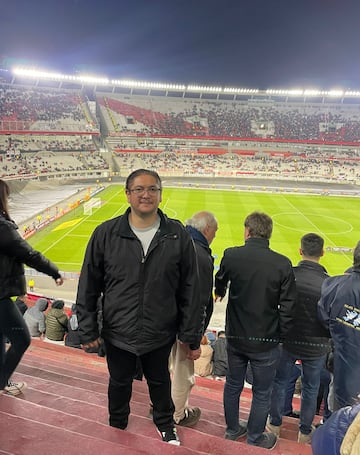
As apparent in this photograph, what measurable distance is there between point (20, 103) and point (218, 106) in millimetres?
43084

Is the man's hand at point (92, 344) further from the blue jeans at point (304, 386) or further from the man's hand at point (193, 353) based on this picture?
the blue jeans at point (304, 386)

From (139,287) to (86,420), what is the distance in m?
1.23

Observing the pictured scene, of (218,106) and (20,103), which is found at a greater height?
(218,106)

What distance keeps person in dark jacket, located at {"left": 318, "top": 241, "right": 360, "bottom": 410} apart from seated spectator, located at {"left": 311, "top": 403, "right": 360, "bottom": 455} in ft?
5.62

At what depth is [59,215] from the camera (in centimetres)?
3186

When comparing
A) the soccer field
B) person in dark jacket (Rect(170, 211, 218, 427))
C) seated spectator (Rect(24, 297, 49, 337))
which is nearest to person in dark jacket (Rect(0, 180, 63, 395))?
person in dark jacket (Rect(170, 211, 218, 427))

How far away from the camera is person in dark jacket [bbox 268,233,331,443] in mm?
3844

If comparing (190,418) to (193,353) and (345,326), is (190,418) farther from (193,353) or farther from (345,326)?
(345,326)

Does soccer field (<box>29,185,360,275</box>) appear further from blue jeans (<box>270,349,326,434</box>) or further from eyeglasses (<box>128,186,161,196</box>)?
eyeglasses (<box>128,186,161,196</box>)

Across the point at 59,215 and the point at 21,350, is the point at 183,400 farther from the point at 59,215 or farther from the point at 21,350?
the point at 59,215

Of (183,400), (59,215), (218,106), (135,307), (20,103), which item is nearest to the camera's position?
(135,307)

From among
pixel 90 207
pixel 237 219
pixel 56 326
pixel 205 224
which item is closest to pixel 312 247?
pixel 205 224

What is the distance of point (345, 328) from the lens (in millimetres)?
3340

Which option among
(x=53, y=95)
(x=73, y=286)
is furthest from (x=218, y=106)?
(x=73, y=286)
